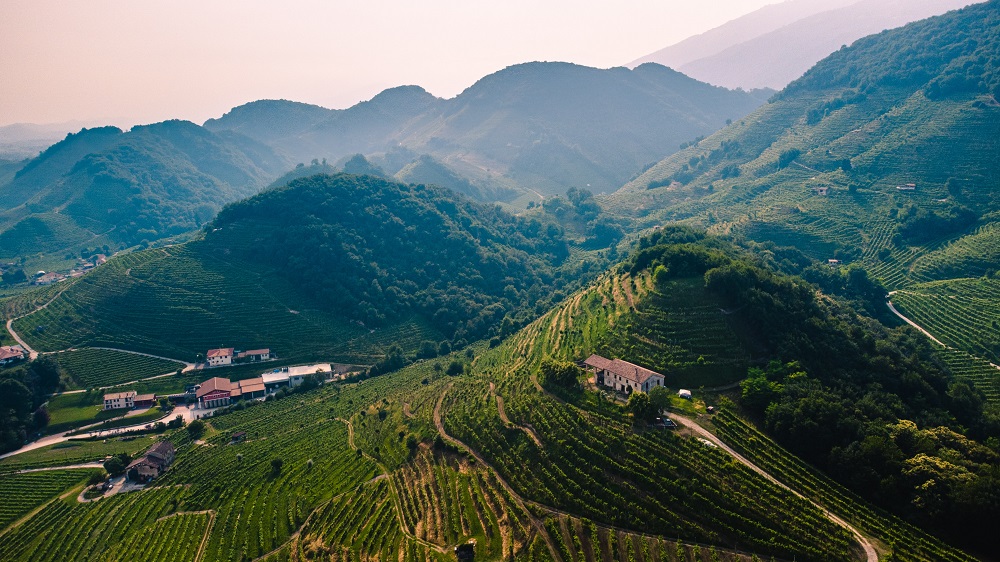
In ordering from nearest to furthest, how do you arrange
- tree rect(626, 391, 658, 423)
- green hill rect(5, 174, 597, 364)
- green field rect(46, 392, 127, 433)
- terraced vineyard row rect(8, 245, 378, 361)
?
1. tree rect(626, 391, 658, 423)
2. green field rect(46, 392, 127, 433)
3. terraced vineyard row rect(8, 245, 378, 361)
4. green hill rect(5, 174, 597, 364)

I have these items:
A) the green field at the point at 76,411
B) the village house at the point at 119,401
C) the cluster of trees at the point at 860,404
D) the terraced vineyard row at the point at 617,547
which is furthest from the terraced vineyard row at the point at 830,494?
the green field at the point at 76,411

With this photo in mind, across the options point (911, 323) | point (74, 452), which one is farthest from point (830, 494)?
point (74, 452)

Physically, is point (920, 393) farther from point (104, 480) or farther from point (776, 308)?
point (104, 480)

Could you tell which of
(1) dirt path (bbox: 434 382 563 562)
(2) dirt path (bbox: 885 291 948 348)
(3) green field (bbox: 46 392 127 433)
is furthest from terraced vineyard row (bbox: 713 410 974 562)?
(3) green field (bbox: 46 392 127 433)

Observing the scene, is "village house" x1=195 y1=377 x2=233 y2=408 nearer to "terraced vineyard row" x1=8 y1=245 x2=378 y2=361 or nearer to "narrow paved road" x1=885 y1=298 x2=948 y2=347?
"terraced vineyard row" x1=8 y1=245 x2=378 y2=361

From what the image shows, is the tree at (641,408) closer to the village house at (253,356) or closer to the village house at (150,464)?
the village house at (150,464)

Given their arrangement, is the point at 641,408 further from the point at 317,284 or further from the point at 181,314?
the point at 181,314
